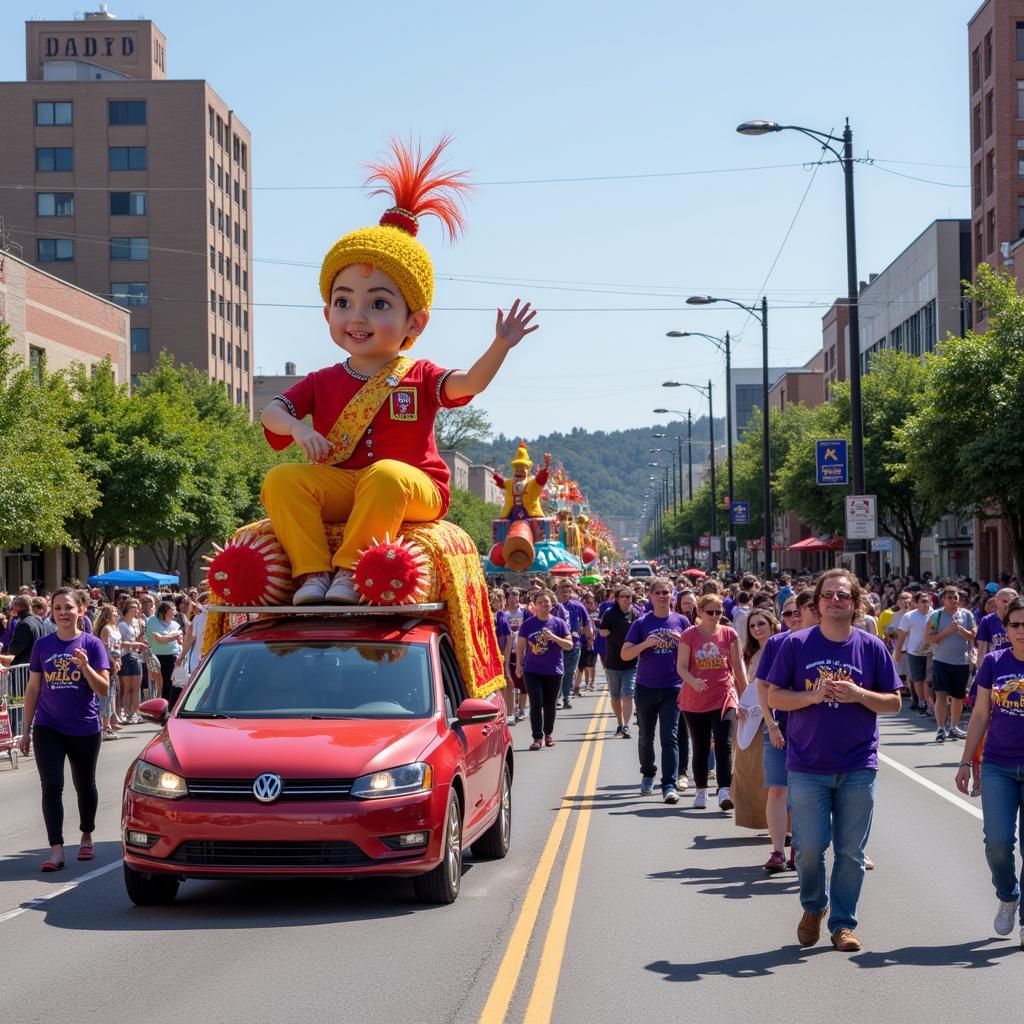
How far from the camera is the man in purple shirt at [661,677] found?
14023mm

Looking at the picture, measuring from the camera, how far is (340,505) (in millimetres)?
10594

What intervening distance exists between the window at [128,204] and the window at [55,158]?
285cm

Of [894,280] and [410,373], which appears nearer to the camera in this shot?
[410,373]

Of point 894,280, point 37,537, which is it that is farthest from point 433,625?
point 894,280

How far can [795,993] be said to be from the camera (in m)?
7.04

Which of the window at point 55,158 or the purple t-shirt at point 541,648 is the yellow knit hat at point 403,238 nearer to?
the purple t-shirt at point 541,648

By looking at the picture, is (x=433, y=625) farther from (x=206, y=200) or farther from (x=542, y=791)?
(x=206, y=200)

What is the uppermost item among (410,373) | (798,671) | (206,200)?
(206,200)

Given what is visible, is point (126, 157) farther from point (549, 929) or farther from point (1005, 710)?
point (1005, 710)

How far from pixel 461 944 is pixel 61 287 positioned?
155ft

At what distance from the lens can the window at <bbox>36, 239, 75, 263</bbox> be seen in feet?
263

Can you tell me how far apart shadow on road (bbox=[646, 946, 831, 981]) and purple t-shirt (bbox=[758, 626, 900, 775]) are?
3.01 feet

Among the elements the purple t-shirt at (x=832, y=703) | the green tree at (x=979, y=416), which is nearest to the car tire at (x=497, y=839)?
the purple t-shirt at (x=832, y=703)

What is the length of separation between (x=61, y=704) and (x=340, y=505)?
2.32 m
